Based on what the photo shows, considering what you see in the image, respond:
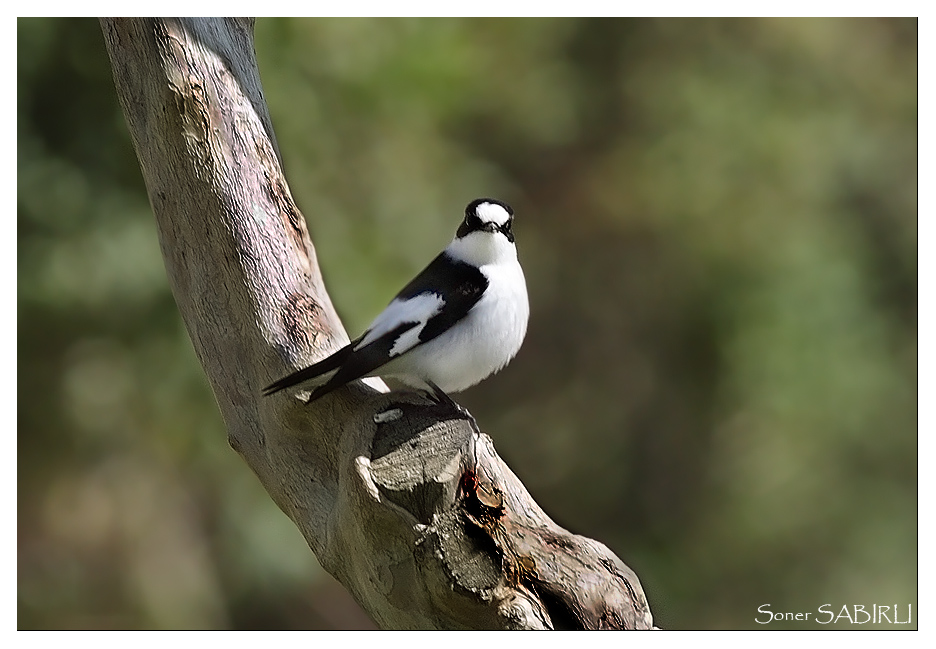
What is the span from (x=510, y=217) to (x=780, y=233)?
3912 mm

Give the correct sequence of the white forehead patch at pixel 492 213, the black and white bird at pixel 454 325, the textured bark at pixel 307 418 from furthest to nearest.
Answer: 1. the white forehead patch at pixel 492 213
2. the black and white bird at pixel 454 325
3. the textured bark at pixel 307 418

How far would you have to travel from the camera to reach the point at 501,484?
6.23 ft

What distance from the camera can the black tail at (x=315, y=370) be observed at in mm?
2041

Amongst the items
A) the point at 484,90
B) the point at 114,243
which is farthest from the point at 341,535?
the point at 484,90

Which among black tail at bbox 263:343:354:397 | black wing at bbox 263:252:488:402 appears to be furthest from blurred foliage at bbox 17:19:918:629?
black tail at bbox 263:343:354:397

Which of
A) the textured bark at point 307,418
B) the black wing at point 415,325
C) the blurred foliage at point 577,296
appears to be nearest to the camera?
the textured bark at point 307,418

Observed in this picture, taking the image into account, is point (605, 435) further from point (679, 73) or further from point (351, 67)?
point (351, 67)

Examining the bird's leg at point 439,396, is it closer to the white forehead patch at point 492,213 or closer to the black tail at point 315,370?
the black tail at point 315,370

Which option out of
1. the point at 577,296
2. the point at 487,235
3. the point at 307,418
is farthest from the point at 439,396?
the point at 577,296

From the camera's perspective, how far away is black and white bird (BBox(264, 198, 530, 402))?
83.8 inches

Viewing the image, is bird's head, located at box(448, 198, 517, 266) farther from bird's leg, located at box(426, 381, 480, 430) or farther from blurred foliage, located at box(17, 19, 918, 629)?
blurred foliage, located at box(17, 19, 918, 629)

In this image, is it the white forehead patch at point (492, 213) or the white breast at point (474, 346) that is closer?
the white breast at point (474, 346)

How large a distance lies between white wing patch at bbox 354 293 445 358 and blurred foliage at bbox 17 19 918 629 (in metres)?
1.57

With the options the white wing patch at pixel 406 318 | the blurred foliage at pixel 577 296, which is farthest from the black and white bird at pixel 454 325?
the blurred foliage at pixel 577 296
